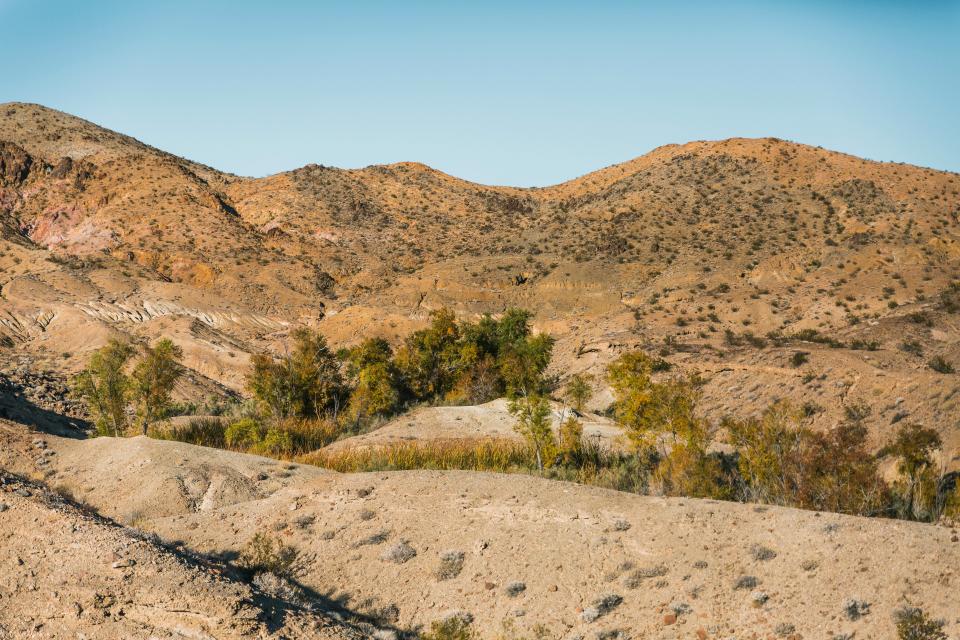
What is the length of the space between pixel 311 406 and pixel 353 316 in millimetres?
30360

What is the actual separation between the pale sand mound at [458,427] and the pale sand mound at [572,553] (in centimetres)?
911

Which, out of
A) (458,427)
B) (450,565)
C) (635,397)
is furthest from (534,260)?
(450,565)

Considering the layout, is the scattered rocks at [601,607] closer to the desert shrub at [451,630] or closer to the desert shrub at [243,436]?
the desert shrub at [451,630]

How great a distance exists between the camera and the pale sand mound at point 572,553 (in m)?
12.6

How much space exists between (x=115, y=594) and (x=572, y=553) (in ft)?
26.1

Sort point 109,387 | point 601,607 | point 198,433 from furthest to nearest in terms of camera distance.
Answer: point 109,387
point 198,433
point 601,607

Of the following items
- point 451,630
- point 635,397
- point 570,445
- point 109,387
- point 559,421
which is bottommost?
point 451,630

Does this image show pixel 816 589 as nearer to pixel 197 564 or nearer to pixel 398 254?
pixel 197 564

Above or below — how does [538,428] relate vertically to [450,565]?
above

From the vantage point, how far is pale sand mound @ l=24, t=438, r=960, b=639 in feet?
41.4

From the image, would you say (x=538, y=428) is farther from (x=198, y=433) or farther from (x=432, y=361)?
(x=432, y=361)

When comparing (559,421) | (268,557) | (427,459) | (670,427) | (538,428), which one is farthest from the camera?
(559,421)

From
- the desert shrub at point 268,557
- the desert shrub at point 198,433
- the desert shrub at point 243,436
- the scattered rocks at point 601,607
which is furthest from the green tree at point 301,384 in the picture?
the scattered rocks at point 601,607

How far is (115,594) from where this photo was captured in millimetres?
11641
